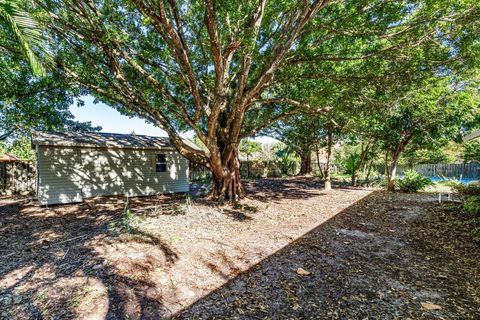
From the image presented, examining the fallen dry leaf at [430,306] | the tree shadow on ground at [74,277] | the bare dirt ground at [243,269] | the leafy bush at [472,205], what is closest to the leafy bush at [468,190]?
the leafy bush at [472,205]

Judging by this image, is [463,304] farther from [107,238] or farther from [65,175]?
[65,175]

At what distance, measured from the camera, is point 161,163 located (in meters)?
12.4

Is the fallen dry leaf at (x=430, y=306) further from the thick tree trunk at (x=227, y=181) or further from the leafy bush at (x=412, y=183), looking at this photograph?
the leafy bush at (x=412, y=183)

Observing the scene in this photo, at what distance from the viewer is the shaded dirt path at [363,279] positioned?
2.82m

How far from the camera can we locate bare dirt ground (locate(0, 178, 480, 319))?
2.83 metres

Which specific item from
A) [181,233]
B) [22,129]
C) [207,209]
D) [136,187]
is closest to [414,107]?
[207,209]

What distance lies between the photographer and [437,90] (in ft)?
26.9

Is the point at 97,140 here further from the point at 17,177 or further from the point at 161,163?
the point at 17,177

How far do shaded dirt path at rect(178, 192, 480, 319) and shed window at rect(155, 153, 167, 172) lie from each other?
902 centimetres

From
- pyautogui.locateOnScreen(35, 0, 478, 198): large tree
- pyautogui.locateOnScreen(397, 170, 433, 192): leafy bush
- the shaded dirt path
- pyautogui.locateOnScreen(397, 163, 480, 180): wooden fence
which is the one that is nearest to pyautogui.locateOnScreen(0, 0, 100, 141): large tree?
pyautogui.locateOnScreen(35, 0, 478, 198): large tree

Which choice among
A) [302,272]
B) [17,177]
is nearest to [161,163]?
[17,177]

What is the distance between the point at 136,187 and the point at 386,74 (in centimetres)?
1094

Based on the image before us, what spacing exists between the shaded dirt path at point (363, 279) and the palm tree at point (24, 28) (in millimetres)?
4121

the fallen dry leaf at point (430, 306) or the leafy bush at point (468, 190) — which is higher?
the leafy bush at point (468, 190)
